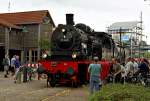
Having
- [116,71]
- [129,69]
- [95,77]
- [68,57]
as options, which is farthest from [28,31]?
[95,77]

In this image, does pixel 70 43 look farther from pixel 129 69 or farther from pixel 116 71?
pixel 129 69

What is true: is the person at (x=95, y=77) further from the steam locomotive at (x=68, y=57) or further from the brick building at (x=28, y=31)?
the brick building at (x=28, y=31)

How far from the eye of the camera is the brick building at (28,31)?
52.9 m

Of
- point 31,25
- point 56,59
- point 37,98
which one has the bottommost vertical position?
point 37,98

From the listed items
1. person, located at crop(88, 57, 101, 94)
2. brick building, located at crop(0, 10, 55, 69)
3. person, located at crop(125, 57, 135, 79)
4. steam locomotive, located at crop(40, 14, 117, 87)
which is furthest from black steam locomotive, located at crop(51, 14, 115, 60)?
brick building, located at crop(0, 10, 55, 69)

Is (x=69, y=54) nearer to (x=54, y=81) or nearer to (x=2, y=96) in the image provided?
(x=54, y=81)

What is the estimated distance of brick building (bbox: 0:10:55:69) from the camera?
52.9 metres

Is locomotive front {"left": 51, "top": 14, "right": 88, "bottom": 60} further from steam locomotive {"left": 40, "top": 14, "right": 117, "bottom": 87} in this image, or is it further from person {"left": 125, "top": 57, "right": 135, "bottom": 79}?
person {"left": 125, "top": 57, "right": 135, "bottom": 79}

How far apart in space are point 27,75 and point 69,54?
6088 millimetres

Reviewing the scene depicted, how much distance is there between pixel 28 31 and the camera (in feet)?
184

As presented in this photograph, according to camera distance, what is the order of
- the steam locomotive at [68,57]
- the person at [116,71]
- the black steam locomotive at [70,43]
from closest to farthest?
the steam locomotive at [68,57] → the black steam locomotive at [70,43] → the person at [116,71]

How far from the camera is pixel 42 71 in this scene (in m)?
22.8

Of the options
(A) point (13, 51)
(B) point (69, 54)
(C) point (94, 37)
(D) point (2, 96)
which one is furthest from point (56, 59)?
(A) point (13, 51)

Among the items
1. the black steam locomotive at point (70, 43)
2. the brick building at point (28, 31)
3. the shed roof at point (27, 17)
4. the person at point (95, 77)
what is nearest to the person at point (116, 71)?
the black steam locomotive at point (70, 43)
